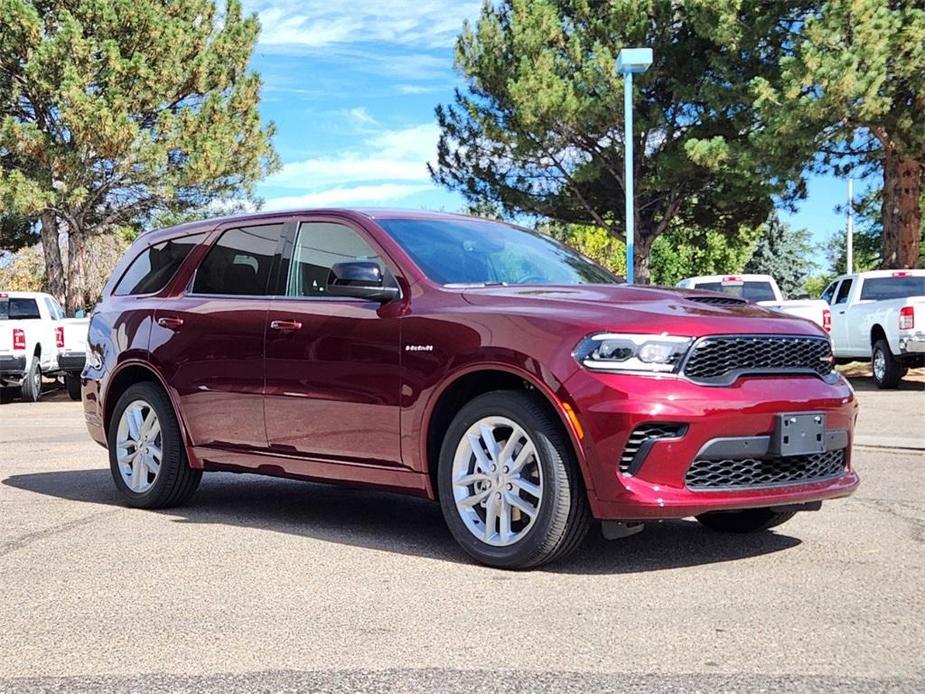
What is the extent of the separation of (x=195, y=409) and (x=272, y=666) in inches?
128

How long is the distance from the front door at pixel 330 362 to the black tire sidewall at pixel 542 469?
39 centimetres

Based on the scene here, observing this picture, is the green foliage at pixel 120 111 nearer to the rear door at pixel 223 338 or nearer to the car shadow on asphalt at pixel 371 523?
the car shadow on asphalt at pixel 371 523

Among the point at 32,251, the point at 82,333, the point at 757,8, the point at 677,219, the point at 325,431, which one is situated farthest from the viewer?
the point at 32,251

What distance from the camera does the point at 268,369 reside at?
642cm

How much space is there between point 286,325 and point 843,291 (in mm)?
16102

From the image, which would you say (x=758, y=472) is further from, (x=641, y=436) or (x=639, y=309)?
(x=639, y=309)

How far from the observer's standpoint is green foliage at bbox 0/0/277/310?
92.0ft

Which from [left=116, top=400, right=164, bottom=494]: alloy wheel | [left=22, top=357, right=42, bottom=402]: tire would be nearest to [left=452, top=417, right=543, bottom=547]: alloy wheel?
[left=116, top=400, right=164, bottom=494]: alloy wheel

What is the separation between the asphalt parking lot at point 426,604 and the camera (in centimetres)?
376

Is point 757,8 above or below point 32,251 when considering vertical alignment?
above

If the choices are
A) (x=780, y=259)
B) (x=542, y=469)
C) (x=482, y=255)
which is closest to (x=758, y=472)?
(x=542, y=469)

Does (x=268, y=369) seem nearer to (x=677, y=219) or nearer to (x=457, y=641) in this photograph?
(x=457, y=641)

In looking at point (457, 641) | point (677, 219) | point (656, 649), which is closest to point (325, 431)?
point (457, 641)

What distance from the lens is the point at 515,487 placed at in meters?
5.26
